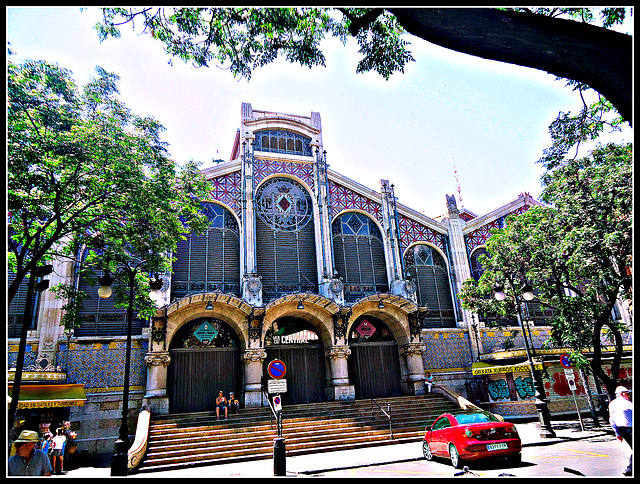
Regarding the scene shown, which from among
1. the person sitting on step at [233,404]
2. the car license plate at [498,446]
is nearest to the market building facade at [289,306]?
the person sitting on step at [233,404]

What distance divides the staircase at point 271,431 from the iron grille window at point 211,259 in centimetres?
602

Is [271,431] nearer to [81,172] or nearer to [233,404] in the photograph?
[233,404]

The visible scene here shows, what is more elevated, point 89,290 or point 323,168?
point 323,168

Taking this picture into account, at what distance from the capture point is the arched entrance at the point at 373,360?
22.2 m

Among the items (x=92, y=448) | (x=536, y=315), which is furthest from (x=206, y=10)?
(x=536, y=315)

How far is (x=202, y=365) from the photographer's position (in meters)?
19.9

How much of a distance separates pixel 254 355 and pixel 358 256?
8.18 meters

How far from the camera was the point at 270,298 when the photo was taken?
70.8 ft

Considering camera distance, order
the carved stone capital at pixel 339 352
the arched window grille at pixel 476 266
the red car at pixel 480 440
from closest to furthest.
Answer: the red car at pixel 480 440 < the carved stone capital at pixel 339 352 < the arched window grille at pixel 476 266

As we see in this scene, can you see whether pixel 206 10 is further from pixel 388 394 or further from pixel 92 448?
pixel 388 394

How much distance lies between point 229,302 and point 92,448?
7.80m

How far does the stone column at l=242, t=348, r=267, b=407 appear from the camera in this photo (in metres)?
18.8

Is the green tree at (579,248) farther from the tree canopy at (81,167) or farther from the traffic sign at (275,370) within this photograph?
the tree canopy at (81,167)

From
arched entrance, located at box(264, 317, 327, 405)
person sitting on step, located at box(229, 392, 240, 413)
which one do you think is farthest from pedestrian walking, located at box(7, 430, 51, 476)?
arched entrance, located at box(264, 317, 327, 405)
